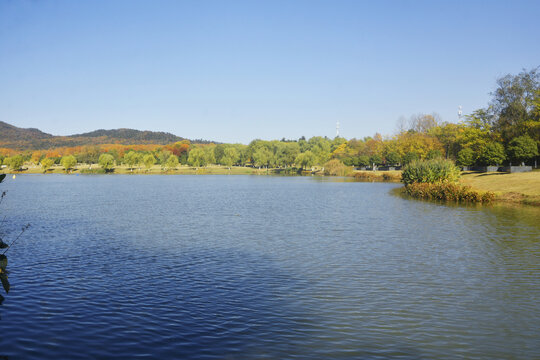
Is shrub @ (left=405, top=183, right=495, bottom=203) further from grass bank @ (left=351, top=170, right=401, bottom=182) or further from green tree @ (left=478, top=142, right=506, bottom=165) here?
grass bank @ (left=351, top=170, right=401, bottom=182)

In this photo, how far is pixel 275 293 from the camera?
14.6 metres

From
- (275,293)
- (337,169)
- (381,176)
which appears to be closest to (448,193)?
(275,293)

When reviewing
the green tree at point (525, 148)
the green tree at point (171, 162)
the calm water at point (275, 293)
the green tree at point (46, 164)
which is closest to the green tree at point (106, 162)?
the green tree at point (171, 162)

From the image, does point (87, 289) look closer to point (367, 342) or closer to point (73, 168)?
point (367, 342)

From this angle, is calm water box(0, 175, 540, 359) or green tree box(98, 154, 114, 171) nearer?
calm water box(0, 175, 540, 359)

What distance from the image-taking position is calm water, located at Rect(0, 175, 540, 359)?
10352 mm

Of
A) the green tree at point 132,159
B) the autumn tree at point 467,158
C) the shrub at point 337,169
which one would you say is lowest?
the shrub at point 337,169

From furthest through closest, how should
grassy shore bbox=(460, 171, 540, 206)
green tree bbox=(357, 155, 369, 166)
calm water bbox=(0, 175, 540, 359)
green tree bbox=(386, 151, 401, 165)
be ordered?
green tree bbox=(357, 155, 369, 166), green tree bbox=(386, 151, 401, 165), grassy shore bbox=(460, 171, 540, 206), calm water bbox=(0, 175, 540, 359)

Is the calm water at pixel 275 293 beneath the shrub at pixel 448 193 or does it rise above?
beneath

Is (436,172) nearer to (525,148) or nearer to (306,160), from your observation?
(525,148)

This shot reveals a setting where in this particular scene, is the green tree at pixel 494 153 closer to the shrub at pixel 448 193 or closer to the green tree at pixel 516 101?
the green tree at pixel 516 101

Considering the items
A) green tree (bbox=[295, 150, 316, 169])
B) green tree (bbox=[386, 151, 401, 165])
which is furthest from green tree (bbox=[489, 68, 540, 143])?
green tree (bbox=[295, 150, 316, 169])

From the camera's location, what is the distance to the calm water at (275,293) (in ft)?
34.0

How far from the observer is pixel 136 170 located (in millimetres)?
199625
